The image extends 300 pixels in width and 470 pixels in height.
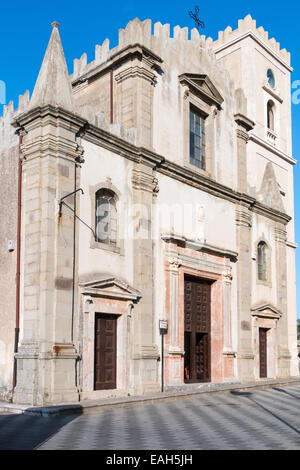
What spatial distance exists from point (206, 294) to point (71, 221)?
7.58 meters

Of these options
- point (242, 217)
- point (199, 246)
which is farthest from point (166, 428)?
point (242, 217)

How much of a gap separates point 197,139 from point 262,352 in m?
9.39

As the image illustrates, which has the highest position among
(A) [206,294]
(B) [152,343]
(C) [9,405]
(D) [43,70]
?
(D) [43,70]

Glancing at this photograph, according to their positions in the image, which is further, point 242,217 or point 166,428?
point 242,217

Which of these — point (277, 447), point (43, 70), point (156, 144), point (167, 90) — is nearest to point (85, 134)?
point (43, 70)

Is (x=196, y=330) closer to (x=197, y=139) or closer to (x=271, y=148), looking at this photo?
(x=197, y=139)

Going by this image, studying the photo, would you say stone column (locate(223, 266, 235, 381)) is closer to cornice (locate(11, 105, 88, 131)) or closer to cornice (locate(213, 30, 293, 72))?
cornice (locate(11, 105, 88, 131))

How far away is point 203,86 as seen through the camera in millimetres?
22016

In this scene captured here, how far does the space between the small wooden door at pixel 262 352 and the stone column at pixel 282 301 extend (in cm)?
86

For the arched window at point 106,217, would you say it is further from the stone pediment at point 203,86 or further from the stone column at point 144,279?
the stone pediment at point 203,86

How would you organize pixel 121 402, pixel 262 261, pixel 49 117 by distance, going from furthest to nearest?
pixel 262 261 < pixel 49 117 < pixel 121 402

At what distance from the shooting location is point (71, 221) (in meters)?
15.5

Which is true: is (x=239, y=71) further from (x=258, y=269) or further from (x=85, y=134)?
(x=85, y=134)

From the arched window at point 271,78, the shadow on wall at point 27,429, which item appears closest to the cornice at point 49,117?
the shadow on wall at point 27,429
